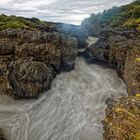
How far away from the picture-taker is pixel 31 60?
36031mm

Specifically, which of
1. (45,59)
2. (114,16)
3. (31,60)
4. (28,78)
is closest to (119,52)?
(45,59)

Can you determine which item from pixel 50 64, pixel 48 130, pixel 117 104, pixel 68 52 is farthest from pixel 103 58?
pixel 117 104

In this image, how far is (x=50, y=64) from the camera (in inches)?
1559

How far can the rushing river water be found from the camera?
25.9 metres

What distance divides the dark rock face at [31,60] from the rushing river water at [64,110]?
5.76ft

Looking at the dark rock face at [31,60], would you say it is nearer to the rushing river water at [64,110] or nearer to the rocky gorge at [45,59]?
the rocky gorge at [45,59]

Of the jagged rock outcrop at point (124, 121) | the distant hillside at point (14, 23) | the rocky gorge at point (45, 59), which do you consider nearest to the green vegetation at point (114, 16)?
the distant hillside at point (14, 23)

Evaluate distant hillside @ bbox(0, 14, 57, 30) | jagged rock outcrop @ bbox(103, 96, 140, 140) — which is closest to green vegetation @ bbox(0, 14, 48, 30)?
distant hillside @ bbox(0, 14, 57, 30)

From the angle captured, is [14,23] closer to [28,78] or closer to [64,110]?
[28,78]

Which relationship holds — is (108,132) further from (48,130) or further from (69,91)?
(69,91)

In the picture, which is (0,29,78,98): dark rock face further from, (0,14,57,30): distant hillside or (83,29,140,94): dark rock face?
(0,14,57,30): distant hillside

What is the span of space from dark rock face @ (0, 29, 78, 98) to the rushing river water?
5.76 feet

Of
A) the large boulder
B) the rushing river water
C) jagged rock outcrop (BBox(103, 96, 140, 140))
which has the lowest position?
the rushing river water

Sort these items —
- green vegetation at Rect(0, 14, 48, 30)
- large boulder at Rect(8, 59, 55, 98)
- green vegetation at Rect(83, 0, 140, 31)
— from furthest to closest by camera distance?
green vegetation at Rect(83, 0, 140, 31), green vegetation at Rect(0, 14, 48, 30), large boulder at Rect(8, 59, 55, 98)
